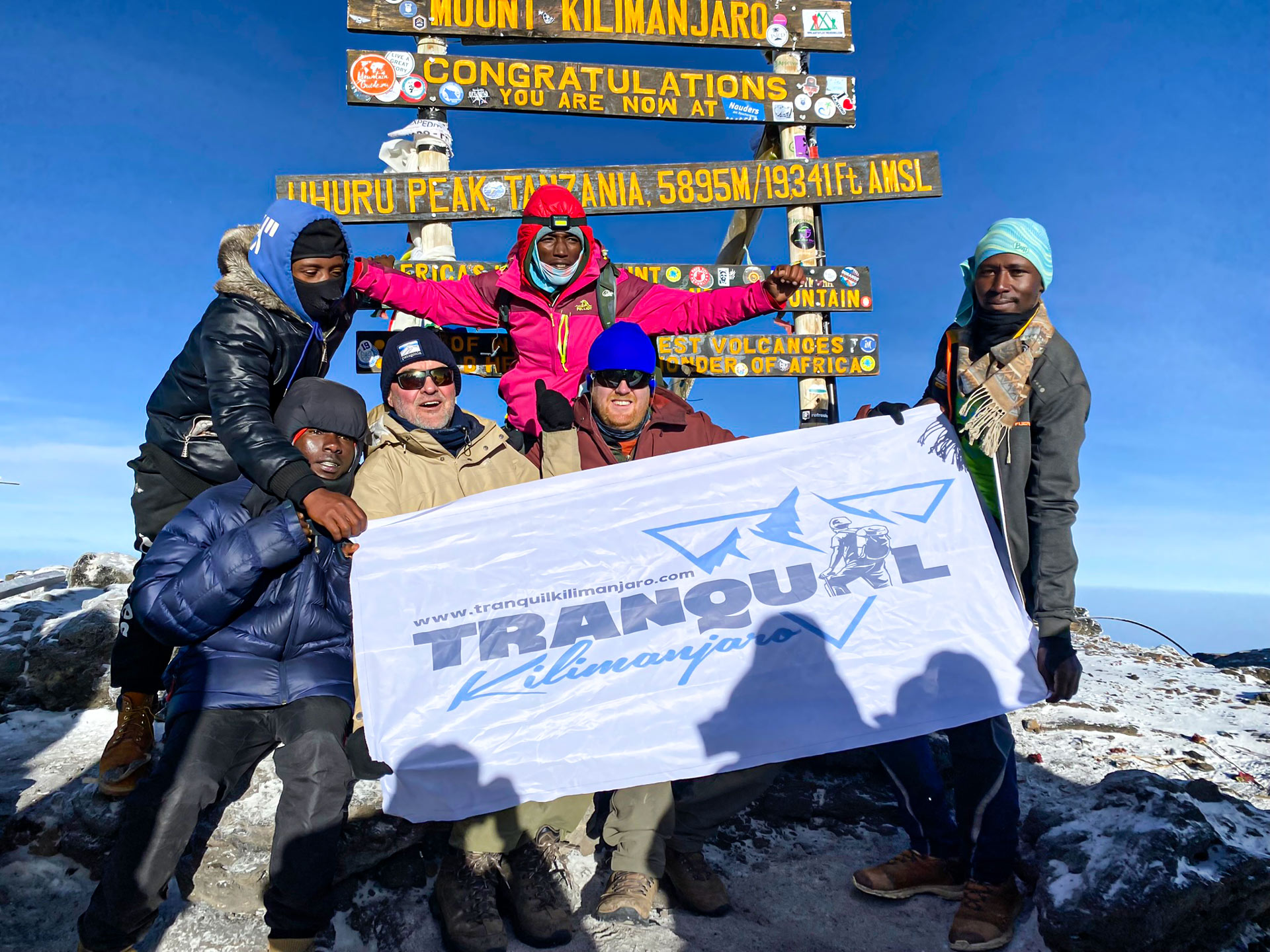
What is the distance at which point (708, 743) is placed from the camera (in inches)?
120

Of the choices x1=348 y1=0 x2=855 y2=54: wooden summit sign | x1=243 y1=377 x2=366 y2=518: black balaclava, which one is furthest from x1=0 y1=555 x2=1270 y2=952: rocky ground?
x1=348 y1=0 x2=855 y2=54: wooden summit sign

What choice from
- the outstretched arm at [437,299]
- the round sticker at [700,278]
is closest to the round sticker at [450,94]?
the outstretched arm at [437,299]

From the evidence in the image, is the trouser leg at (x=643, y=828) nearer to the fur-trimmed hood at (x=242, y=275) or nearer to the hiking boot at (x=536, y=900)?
the hiking boot at (x=536, y=900)

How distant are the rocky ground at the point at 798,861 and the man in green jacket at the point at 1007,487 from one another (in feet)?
0.59

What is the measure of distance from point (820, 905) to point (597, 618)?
1694 mm

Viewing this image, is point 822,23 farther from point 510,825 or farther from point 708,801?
point 510,825

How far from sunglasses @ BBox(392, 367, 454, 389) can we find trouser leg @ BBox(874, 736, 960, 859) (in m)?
2.74

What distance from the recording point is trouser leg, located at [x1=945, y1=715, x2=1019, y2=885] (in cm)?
309

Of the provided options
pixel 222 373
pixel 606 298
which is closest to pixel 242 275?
pixel 222 373

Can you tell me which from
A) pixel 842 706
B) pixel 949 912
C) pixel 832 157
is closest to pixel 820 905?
pixel 949 912

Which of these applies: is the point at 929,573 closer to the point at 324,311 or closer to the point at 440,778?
the point at 440,778

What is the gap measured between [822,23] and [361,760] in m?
7.73

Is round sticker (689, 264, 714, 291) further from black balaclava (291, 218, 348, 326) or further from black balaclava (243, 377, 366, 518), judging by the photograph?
black balaclava (243, 377, 366, 518)

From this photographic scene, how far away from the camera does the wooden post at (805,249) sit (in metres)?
7.29
